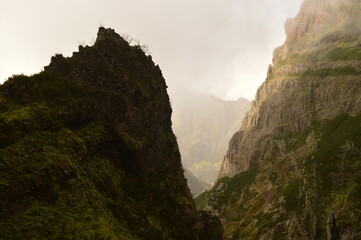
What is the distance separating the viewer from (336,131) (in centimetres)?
16675

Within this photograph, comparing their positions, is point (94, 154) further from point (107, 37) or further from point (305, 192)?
point (305, 192)

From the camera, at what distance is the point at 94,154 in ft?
142

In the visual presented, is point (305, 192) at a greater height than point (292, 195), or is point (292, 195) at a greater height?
point (305, 192)

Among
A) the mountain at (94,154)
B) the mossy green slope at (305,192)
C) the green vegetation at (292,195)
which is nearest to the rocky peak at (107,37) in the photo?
the mountain at (94,154)

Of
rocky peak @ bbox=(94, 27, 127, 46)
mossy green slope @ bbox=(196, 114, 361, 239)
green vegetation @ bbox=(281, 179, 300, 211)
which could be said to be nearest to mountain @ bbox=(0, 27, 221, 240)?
rocky peak @ bbox=(94, 27, 127, 46)

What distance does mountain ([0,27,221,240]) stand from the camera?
29.2 meters

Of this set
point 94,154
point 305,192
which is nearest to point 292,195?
point 305,192

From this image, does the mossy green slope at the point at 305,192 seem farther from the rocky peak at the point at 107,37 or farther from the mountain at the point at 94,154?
the rocky peak at the point at 107,37

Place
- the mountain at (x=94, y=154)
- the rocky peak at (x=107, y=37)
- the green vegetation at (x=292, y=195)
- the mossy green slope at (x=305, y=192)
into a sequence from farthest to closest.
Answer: the green vegetation at (x=292, y=195)
the mossy green slope at (x=305, y=192)
the rocky peak at (x=107, y=37)
the mountain at (x=94, y=154)

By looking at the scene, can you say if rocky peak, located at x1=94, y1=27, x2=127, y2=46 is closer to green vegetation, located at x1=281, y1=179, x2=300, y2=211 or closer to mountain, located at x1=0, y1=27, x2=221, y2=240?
mountain, located at x1=0, y1=27, x2=221, y2=240

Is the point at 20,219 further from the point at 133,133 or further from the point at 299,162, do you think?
the point at 299,162

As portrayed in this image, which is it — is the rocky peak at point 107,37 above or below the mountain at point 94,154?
above

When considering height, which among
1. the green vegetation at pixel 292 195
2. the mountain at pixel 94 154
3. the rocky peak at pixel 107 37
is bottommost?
the green vegetation at pixel 292 195

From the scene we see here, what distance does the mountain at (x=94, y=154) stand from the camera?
1148 inches
